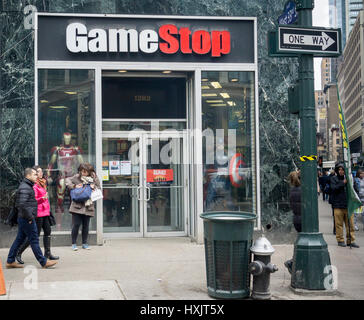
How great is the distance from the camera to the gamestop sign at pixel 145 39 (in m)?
11.5

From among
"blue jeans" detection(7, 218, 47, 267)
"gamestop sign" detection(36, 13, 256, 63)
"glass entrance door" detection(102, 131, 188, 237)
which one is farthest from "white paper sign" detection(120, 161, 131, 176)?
"blue jeans" detection(7, 218, 47, 267)

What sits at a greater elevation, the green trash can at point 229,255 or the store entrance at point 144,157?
the store entrance at point 144,157

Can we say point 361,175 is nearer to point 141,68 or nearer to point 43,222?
point 141,68

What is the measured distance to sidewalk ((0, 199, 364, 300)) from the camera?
24.1 ft

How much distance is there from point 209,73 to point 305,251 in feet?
18.7

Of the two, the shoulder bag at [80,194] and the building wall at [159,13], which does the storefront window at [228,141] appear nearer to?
the building wall at [159,13]

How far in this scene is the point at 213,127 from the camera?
1212 cm

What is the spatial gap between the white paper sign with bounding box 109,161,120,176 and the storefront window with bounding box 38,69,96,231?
98 cm

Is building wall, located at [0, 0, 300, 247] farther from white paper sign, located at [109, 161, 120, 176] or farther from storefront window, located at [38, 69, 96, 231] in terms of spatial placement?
white paper sign, located at [109, 161, 120, 176]

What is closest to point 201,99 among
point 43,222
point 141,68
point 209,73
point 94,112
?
point 209,73

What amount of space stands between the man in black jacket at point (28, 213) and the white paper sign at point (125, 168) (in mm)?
3742

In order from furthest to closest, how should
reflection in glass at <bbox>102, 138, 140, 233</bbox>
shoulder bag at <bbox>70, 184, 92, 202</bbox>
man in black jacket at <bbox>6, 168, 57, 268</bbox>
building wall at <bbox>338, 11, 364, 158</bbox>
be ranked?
1. building wall at <bbox>338, 11, 364, 158</bbox>
2. reflection in glass at <bbox>102, 138, 140, 233</bbox>
3. shoulder bag at <bbox>70, 184, 92, 202</bbox>
4. man in black jacket at <bbox>6, 168, 57, 268</bbox>

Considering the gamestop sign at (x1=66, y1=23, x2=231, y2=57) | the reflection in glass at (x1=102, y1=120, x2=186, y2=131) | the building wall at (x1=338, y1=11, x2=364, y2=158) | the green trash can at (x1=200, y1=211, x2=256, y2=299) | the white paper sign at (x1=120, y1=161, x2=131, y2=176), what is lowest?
the green trash can at (x1=200, y1=211, x2=256, y2=299)

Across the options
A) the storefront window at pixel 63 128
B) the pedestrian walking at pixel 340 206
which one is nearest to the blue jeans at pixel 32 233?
the storefront window at pixel 63 128
